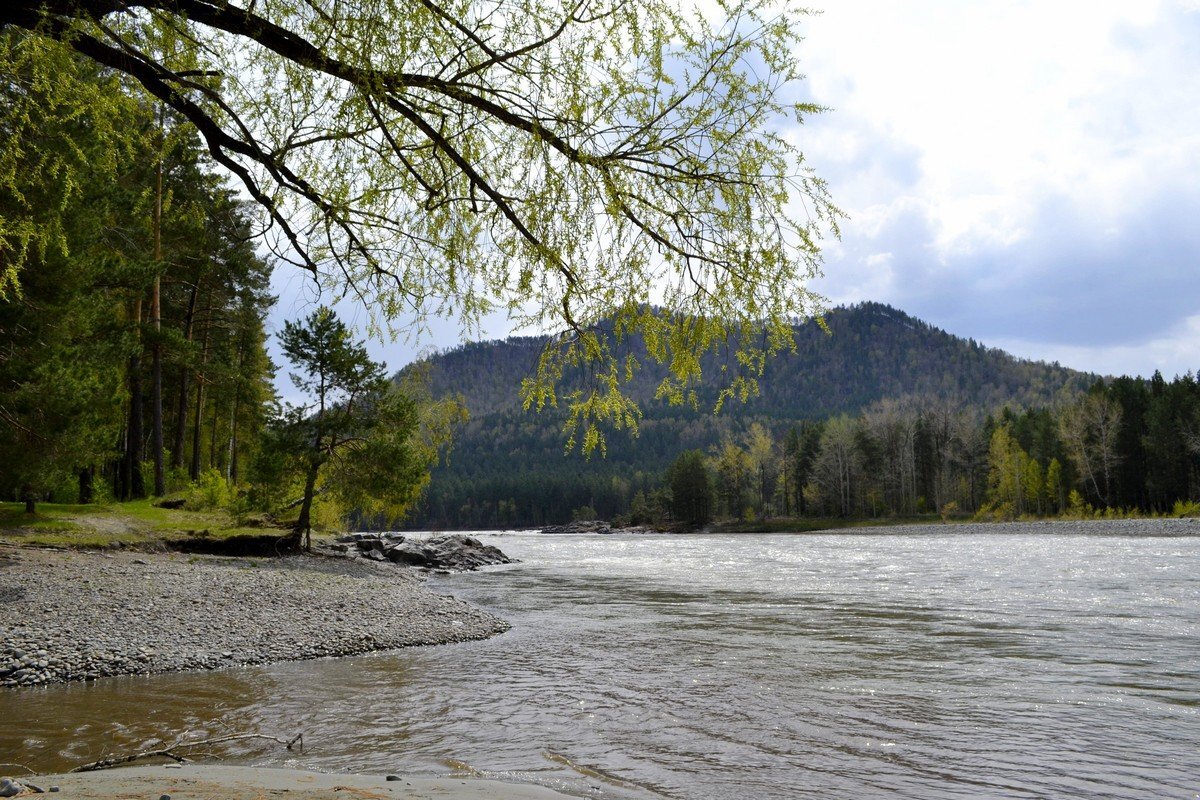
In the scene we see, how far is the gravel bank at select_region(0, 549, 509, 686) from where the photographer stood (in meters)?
10.2

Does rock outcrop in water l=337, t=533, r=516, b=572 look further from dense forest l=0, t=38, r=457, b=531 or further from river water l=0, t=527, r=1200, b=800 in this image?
river water l=0, t=527, r=1200, b=800

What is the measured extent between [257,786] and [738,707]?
5.28 m

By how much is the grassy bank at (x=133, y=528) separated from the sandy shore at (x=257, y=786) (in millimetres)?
16134

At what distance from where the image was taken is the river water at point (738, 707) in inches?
243

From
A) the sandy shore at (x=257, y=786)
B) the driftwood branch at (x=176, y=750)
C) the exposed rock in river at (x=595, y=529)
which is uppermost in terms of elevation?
the sandy shore at (x=257, y=786)

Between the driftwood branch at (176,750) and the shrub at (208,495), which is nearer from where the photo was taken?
the driftwood branch at (176,750)

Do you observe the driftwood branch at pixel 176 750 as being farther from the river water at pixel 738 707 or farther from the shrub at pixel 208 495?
the shrub at pixel 208 495

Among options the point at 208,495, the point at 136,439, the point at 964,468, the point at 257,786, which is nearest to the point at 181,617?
the point at 257,786

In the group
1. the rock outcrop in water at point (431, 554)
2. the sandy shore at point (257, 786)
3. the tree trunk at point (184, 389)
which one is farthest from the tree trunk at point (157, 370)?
the sandy shore at point (257, 786)

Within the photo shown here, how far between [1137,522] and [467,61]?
73547 mm

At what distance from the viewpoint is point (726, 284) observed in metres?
4.41

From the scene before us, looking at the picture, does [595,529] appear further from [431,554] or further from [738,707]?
[738,707]

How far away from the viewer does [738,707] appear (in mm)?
8281

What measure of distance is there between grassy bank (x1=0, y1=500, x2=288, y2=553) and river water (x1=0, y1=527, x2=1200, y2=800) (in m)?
12.7
